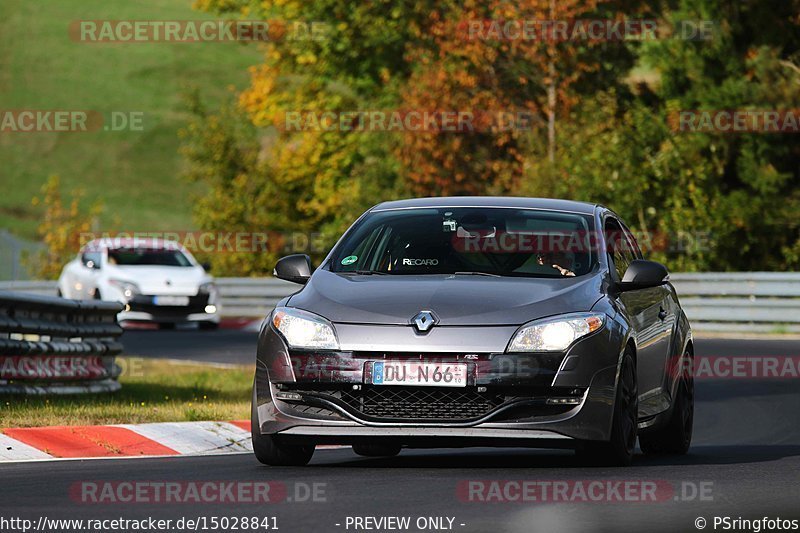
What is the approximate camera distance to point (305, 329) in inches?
402

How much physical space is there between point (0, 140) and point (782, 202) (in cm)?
8390

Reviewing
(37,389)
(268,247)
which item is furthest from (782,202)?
(37,389)

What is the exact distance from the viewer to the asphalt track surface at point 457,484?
817cm

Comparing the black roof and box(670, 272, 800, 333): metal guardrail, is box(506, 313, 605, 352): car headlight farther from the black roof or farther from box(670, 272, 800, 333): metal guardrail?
box(670, 272, 800, 333): metal guardrail

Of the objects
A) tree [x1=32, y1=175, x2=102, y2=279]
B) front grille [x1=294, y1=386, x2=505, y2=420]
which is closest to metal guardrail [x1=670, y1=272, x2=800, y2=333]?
front grille [x1=294, y1=386, x2=505, y2=420]

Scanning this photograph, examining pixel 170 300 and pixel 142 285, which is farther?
pixel 170 300

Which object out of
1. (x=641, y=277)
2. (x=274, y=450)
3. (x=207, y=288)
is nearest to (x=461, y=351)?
(x=274, y=450)

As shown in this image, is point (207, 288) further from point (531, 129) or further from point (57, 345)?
point (57, 345)

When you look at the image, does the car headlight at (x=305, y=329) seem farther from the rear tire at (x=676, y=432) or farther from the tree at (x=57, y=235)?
the tree at (x=57, y=235)

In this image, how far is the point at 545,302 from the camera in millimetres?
10117

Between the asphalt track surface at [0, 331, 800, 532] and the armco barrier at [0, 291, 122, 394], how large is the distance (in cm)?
346

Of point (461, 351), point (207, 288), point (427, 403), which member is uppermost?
point (461, 351)

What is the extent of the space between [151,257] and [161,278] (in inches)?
108

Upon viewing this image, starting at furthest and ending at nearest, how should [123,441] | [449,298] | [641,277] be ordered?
[123,441]
[641,277]
[449,298]
